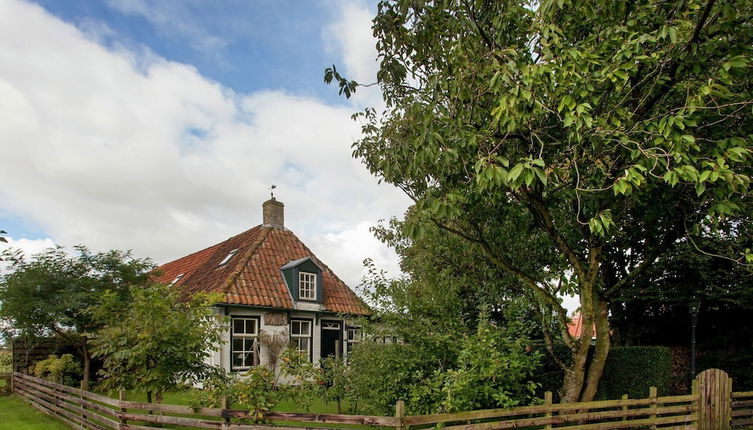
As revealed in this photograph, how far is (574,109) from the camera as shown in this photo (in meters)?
6.11

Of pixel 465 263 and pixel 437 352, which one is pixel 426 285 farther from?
pixel 437 352

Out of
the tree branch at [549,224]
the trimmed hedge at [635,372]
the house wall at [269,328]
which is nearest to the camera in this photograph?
the tree branch at [549,224]

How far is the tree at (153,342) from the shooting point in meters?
8.25

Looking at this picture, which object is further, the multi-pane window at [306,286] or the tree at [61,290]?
the multi-pane window at [306,286]

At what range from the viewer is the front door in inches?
679

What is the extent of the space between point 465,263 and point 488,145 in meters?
4.62

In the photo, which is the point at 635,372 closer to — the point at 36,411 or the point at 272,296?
the point at 272,296

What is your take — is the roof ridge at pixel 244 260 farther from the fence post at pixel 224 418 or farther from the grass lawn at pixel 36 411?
the fence post at pixel 224 418

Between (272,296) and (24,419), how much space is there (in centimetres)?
701

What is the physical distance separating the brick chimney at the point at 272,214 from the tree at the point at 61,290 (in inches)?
208

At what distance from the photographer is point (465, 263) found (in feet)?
36.2

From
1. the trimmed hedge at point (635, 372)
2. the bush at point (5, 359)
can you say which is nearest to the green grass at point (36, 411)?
the bush at point (5, 359)

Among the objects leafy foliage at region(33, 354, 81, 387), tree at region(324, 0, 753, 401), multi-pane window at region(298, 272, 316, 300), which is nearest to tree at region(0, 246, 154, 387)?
leafy foliage at region(33, 354, 81, 387)

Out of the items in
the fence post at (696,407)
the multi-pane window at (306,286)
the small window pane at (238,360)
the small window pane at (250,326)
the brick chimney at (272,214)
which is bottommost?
the small window pane at (238,360)
